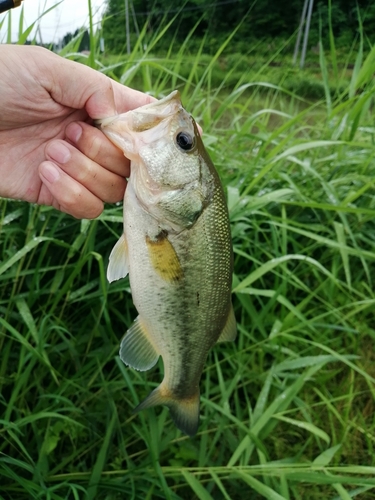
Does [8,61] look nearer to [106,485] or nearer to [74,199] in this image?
[74,199]

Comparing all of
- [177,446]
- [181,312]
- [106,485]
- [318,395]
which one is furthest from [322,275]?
[106,485]

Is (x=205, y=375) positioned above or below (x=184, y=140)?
below

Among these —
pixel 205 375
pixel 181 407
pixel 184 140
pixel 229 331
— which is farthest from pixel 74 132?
pixel 205 375

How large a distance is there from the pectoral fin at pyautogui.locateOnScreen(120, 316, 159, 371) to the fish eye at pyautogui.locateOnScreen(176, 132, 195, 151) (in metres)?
0.54

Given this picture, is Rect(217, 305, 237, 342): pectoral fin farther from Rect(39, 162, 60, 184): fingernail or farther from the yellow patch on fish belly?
Rect(39, 162, 60, 184): fingernail

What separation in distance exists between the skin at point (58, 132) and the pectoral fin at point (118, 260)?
0.65ft

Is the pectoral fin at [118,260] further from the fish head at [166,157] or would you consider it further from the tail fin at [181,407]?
the tail fin at [181,407]

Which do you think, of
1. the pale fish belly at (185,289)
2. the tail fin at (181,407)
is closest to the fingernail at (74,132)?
the pale fish belly at (185,289)

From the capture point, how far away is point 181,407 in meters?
1.50

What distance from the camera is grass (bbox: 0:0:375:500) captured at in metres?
1.71

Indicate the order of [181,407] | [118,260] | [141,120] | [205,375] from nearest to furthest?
1. [141,120]
2. [118,260]
3. [181,407]
4. [205,375]

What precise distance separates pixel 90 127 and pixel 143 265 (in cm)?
47

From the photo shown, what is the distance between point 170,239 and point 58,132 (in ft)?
2.00

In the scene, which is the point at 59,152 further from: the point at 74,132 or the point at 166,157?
the point at 166,157
